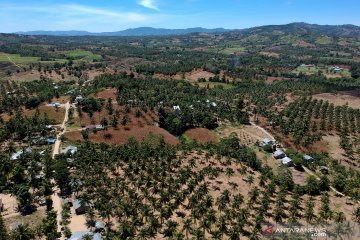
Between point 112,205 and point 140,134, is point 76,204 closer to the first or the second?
point 112,205

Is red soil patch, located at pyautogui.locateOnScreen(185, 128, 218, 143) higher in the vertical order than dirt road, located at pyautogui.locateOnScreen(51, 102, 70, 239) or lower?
lower

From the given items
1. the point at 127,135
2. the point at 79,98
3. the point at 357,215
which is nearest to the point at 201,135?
the point at 127,135

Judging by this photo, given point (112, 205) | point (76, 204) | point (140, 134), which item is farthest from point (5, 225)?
point (140, 134)

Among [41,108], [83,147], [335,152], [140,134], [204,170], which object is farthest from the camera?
[41,108]

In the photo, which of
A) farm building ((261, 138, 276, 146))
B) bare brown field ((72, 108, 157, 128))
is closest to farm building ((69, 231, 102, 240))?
bare brown field ((72, 108, 157, 128))

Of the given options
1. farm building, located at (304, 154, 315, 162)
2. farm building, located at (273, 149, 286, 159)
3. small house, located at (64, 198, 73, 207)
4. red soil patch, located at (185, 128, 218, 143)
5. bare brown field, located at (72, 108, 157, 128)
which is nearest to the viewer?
small house, located at (64, 198, 73, 207)

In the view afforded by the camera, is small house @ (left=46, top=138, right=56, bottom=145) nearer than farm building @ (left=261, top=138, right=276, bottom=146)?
Yes

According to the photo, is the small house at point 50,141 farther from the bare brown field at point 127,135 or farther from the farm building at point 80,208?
the farm building at point 80,208

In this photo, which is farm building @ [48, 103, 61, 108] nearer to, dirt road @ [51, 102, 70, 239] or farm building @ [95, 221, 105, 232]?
dirt road @ [51, 102, 70, 239]
